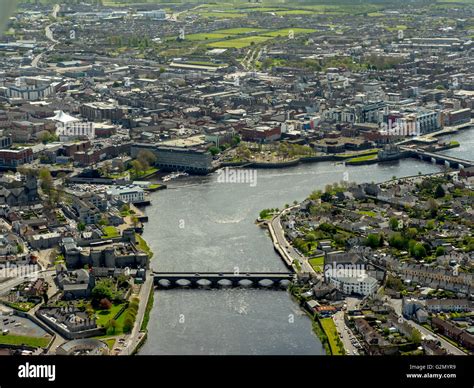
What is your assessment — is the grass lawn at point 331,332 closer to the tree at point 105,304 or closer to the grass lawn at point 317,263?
the grass lawn at point 317,263

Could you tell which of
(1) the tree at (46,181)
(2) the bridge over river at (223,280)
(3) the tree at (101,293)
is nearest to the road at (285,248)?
(2) the bridge over river at (223,280)

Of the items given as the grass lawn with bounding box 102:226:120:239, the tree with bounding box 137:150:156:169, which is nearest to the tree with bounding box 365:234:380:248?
the grass lawn with bounding box 102:226:120:239

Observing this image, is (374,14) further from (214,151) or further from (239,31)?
(214,151)

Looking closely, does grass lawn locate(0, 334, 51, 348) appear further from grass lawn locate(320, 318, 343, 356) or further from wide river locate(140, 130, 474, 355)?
grass lawn locate(320, 318, 343, 356)

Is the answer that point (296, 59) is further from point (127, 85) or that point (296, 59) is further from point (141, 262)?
point (141, 262)

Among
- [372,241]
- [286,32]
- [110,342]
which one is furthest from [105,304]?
[286,32]

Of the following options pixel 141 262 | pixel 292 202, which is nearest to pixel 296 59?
pixel 292 202

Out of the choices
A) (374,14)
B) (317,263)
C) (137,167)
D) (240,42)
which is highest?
(374,14)
